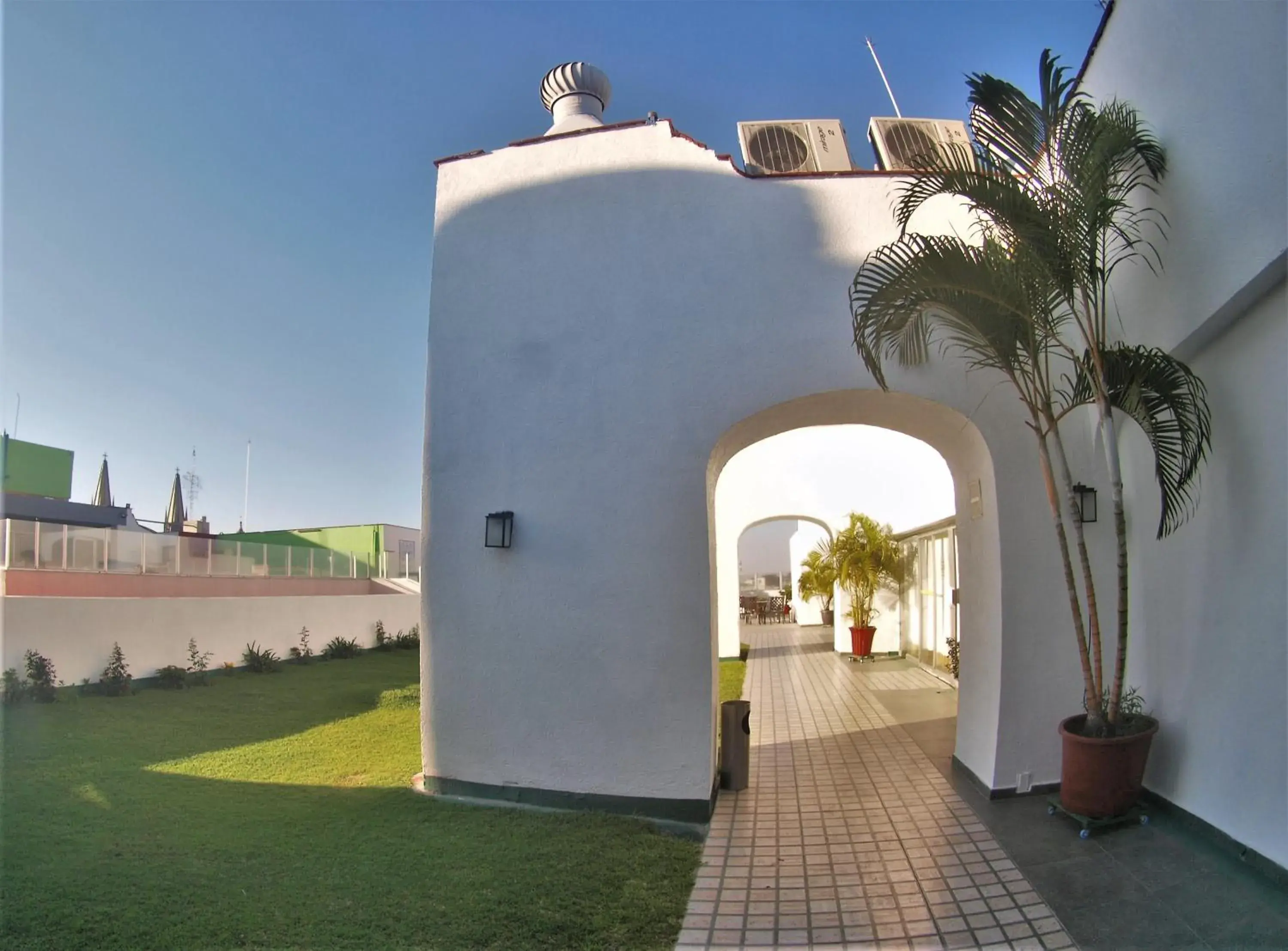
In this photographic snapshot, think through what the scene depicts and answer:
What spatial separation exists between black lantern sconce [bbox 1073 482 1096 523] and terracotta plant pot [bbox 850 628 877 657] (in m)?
9.11

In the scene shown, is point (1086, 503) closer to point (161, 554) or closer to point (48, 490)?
point (161, 554)

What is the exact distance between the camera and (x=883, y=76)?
25.4 ft

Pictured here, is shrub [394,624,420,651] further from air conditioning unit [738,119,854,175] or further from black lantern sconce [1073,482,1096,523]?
black lantern sconce [1073,482,1096,523]

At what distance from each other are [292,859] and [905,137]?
23.7 ft

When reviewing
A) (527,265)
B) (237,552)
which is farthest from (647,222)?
(237,552)

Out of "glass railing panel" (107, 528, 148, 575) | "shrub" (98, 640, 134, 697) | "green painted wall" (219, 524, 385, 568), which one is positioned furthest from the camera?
"green painted wall" (219, 524, 385, 568)

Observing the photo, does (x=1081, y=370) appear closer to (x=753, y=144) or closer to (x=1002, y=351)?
(x=1002, y=351)

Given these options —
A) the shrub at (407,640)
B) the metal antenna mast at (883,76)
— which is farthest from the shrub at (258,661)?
the metal antenna mast at (883,76)

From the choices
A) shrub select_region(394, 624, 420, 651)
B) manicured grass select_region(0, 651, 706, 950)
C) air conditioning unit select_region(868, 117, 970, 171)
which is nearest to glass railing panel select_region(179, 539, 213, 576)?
shrub select_region(394, 624, 420, 651)

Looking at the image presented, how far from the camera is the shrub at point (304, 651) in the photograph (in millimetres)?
14641

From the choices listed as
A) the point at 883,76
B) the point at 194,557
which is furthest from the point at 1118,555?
the point at 194,557

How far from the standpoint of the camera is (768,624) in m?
25.5

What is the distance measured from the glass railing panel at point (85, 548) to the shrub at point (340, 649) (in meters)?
5.07

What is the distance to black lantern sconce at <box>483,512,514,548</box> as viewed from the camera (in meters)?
5.70
